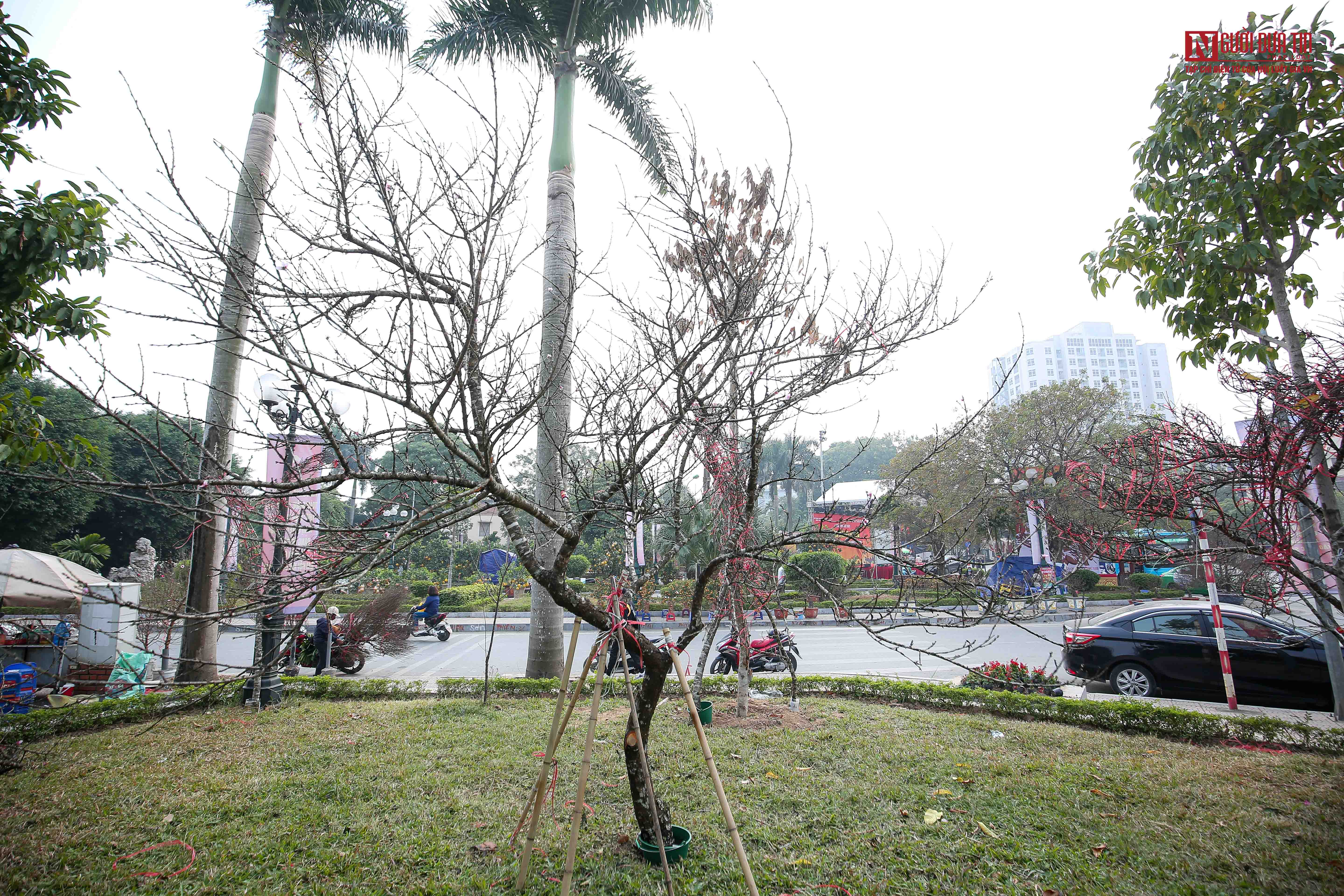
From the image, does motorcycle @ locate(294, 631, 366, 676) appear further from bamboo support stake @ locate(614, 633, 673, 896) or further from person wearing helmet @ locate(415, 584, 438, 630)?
bamboo support stake @ locate(614, 633, 673, 896)

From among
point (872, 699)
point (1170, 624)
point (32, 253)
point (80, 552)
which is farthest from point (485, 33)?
point (80, 552)

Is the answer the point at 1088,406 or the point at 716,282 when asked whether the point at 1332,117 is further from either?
the point at 1088,406

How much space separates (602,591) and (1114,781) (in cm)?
1211

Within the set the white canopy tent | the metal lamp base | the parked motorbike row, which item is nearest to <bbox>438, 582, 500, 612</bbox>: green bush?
the parked motorbike row

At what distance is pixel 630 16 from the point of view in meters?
9.59

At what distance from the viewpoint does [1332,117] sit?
14.4 feet

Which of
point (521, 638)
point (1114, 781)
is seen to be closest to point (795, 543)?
point (1114, 781)

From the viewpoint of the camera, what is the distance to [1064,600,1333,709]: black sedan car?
24.2ft

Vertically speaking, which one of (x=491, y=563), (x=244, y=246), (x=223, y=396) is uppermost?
(x=244, y=246)

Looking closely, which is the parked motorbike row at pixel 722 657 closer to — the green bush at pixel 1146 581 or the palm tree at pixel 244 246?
the palm tree at pixel 244 246

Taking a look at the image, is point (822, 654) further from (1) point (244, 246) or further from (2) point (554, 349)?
(1) point (244, 246)

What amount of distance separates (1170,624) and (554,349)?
863cm

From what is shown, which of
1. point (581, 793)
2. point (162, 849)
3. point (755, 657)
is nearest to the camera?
point (581, 793)

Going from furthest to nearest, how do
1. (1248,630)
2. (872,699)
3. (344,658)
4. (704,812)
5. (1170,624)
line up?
(344,658)
(872,699)
(1170,624)
(1248,630)
(704,812)
